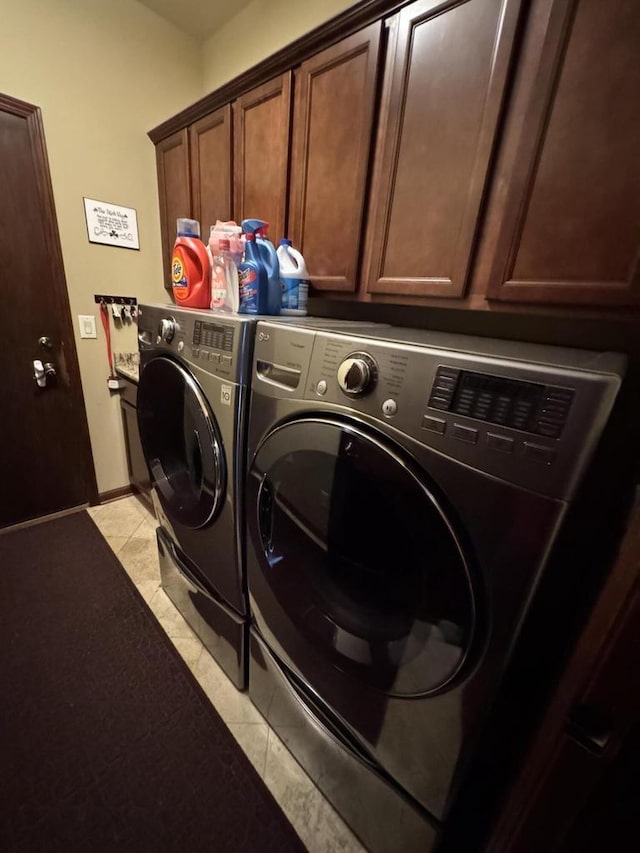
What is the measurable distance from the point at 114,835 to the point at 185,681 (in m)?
0.38

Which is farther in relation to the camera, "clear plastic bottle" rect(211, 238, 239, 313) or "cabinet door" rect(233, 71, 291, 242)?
"cabinet door" rect(233, 71, 291, 242)

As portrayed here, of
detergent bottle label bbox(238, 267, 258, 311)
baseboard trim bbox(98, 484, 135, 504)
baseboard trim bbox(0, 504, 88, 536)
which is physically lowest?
baseboard trim bbox(0, 504, 88, 536)

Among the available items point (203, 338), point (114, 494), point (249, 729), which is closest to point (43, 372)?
point (114, 494)

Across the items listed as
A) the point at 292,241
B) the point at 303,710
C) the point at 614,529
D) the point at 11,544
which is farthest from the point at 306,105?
the point at 11,544

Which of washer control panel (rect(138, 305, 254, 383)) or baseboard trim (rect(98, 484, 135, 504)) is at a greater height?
washer control panel (rect(138, 305, 254, 383))

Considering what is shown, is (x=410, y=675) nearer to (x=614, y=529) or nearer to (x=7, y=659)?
(x=614, y=529)

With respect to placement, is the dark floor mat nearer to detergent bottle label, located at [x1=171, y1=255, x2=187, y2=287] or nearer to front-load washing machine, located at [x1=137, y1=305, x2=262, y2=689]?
front-load washing machine, located at [x1=137, y1=305, x2=262, y2=689]

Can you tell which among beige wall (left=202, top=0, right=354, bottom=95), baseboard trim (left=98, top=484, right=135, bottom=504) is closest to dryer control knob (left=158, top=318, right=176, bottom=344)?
beige wall (left=202, top=0, right=354, bottom=95)

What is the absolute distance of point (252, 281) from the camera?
107cm

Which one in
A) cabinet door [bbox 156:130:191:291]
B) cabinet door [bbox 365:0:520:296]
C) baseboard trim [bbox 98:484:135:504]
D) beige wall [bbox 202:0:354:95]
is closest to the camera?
cabinet door [bbox 365:0:520:296]

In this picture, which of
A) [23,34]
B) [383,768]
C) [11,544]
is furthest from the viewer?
[11,544]

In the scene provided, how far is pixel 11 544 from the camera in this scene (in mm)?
1795

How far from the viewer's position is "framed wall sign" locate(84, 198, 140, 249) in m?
1.77

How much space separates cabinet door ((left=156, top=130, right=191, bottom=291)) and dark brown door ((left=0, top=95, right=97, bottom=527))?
503 mm
